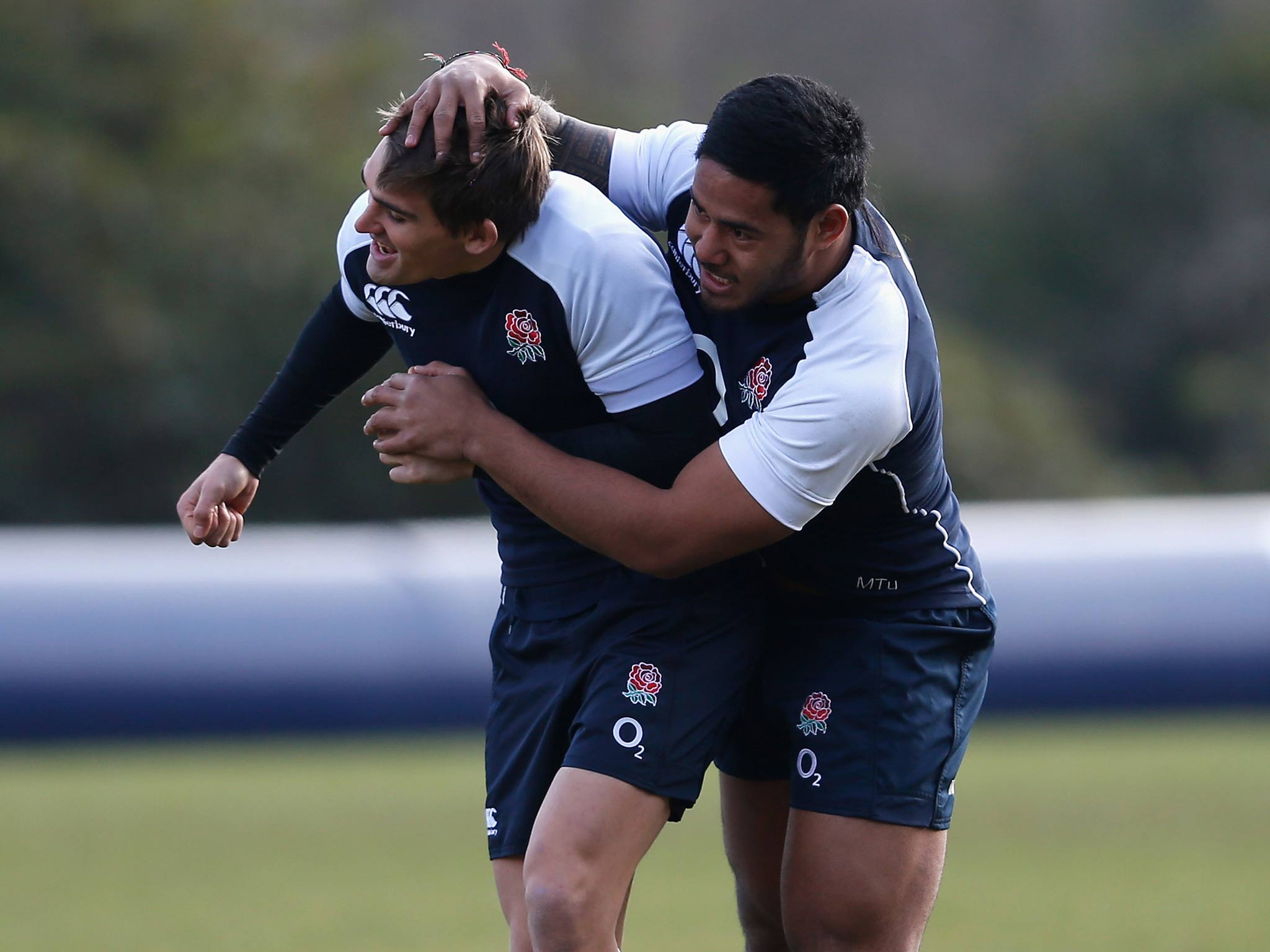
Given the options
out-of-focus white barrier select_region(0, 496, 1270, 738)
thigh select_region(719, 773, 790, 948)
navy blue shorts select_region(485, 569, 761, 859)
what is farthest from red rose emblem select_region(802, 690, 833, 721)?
out-of-focus white barrier select_region(0, 496, 1270, 738)

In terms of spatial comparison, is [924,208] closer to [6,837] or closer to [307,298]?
[307,298]

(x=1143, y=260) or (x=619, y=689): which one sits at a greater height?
(x=1143, y=260)

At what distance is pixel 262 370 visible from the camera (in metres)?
16.8

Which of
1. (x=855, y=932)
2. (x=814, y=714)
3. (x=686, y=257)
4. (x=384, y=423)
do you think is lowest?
(x=855, y=932)

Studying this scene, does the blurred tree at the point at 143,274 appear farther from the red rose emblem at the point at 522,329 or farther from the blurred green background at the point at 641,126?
the red rose emblem at the point at 522,329

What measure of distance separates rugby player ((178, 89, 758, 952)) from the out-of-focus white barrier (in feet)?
18.1

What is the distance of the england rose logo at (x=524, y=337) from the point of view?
337 centimetres

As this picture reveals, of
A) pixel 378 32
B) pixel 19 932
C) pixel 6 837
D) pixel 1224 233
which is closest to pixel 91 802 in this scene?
pixel 6 837

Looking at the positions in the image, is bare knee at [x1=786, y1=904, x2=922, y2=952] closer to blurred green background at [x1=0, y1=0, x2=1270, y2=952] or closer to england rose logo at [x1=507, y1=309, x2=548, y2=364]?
england rose logo at [x1=507, y1=309, x2=548, y2=364]

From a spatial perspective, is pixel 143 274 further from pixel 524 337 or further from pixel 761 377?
pixel 761 377

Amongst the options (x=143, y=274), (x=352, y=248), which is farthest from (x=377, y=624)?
(x=143, y=274)

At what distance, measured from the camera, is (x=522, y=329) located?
338 centimetres

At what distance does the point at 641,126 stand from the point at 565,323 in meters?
19.3

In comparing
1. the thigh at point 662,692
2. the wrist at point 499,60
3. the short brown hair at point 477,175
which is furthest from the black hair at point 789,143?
the thigh at point 662,692
